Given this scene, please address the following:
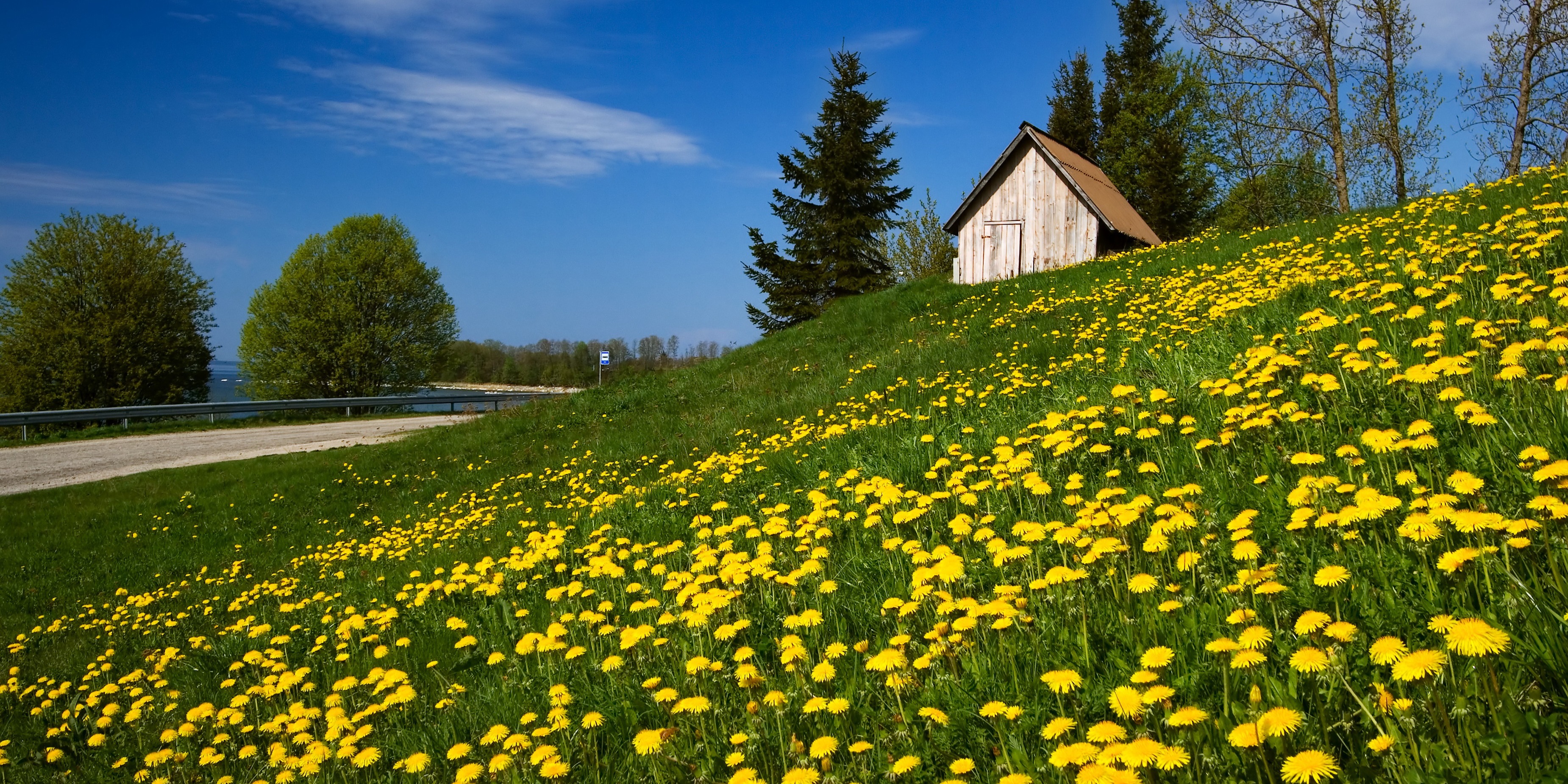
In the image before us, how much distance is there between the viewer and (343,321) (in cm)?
3644

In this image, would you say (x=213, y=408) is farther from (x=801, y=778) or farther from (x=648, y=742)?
(x=801, y=778)

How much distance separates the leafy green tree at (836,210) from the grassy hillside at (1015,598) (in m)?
22.6

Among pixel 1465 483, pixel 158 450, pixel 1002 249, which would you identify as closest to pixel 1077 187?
pixel 1002 249

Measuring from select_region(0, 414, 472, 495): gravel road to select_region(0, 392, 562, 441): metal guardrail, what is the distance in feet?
5.75

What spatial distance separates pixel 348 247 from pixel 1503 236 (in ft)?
136

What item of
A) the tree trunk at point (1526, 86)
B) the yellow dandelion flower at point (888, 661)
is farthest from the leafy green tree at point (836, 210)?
the yellow dandelion flower at point (888, 661)

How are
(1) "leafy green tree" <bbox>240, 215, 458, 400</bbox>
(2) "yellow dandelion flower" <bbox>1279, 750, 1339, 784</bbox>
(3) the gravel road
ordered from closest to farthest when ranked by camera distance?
(2) "yellow dandelion flower" <bbox>1279, 750, 1339, 784</bbox> → (3) the gravel road → (1) "leafy green tree" <bbox>240, 215, 458, 400</bbox>

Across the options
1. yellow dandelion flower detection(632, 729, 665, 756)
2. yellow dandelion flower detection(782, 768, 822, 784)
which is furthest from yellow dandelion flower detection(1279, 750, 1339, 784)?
yellow dandelion flower detection(632, 729, 665, 756)

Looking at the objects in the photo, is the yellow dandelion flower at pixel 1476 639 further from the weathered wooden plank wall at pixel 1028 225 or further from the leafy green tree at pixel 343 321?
the leafy green tree at pixel 343 321

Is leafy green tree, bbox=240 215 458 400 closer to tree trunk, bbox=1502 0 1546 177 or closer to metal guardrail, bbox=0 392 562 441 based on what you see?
metal guardrail, bbox=0 392 562 441

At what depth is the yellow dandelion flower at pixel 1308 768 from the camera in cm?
164

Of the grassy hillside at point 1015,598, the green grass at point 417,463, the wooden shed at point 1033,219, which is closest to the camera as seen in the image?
the grassy hillside at point 1015,598

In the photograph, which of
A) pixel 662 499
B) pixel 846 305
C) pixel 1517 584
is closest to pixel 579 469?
pixel 662 499

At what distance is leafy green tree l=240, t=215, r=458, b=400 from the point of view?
36000mm
